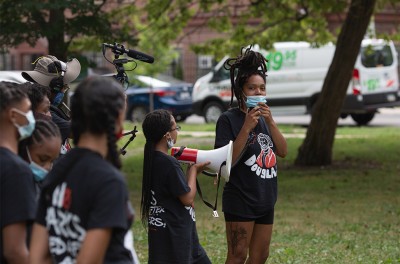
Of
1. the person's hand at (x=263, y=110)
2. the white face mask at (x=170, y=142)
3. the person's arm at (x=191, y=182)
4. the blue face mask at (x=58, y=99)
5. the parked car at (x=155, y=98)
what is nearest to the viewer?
the person's arm at (x=191, y=182)

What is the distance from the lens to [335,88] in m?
14.9

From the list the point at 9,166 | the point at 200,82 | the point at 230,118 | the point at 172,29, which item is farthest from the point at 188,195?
the point at 200,82

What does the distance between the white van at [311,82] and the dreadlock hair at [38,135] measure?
18.1m

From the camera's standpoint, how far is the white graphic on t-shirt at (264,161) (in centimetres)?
579

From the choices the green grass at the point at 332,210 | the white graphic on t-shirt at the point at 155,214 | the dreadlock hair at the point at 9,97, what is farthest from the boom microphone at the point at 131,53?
the green grass at the point at 332,210

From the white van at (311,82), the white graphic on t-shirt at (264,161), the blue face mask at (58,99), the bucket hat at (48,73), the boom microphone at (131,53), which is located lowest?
the white van at (311,82)

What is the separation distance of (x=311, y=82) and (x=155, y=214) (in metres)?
18.6

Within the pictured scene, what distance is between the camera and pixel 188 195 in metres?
5.32

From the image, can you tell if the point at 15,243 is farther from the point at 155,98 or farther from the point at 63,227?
the point at 155,98

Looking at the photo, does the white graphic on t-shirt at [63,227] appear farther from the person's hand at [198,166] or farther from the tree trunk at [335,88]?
the tree trunk at [335,88]

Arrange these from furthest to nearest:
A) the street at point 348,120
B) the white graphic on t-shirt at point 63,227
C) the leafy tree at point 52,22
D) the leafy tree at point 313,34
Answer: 1. the street at point 348,120
2. the leafy tree at point 313,34
3. the leafy tree at point 52,22
4. the white graphic on t-shirt at point 63,227

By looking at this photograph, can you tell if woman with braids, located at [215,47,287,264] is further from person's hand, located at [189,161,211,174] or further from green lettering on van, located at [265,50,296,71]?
green lettering on van, located at [265,50,296,71]

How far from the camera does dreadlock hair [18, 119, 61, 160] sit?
4113 millimetres

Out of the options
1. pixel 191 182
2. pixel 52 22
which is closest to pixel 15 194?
pixel 191 182
